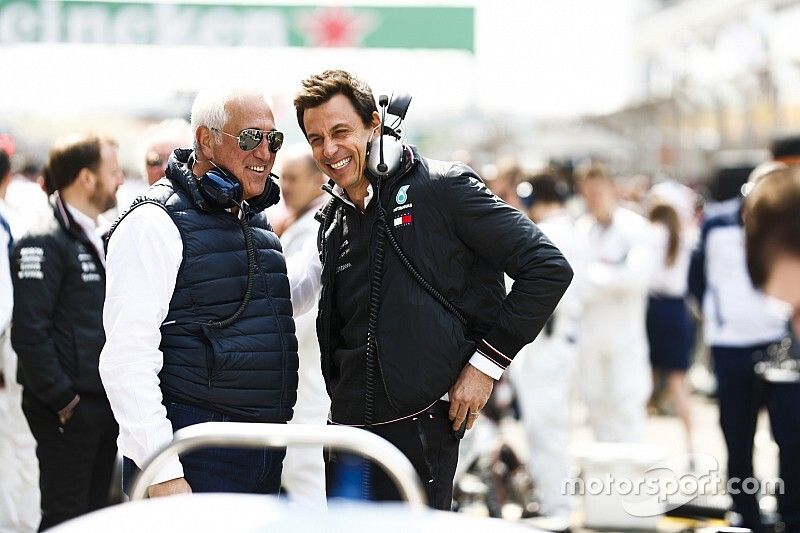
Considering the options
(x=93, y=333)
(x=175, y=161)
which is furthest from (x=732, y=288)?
(x=175, y=161)

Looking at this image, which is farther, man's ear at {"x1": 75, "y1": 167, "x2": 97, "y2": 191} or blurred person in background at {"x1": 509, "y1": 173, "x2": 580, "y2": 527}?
blurred person in background at {"x1": 509, "y1": 173, "x2": 580, "y2": 527}

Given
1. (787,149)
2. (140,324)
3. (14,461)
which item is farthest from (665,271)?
(140,324)

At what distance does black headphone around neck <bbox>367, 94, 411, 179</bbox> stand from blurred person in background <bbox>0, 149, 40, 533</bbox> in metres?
3.14

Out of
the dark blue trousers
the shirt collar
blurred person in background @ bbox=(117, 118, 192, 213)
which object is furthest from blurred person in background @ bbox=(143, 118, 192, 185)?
the dark blue trousers

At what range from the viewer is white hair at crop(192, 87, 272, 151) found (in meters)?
4.28

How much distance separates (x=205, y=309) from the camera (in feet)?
13.7

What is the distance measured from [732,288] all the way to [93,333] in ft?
12.9

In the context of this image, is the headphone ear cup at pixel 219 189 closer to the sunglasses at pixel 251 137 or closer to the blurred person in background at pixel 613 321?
the sunglasses at pixel 251 137

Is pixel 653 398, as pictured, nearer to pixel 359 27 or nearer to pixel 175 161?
pixel 359 27

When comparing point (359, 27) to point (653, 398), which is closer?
point (653, 398)

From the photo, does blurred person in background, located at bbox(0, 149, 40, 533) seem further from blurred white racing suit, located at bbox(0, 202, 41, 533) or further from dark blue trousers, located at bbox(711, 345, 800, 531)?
dark blue trousers, located at bbox(711, 345, 800, 531)

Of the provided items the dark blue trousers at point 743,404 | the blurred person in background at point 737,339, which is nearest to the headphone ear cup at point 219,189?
the dark blue trousers at point 743,404

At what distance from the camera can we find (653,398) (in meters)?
13.4

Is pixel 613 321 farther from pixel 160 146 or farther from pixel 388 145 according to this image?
pixel 388 145
